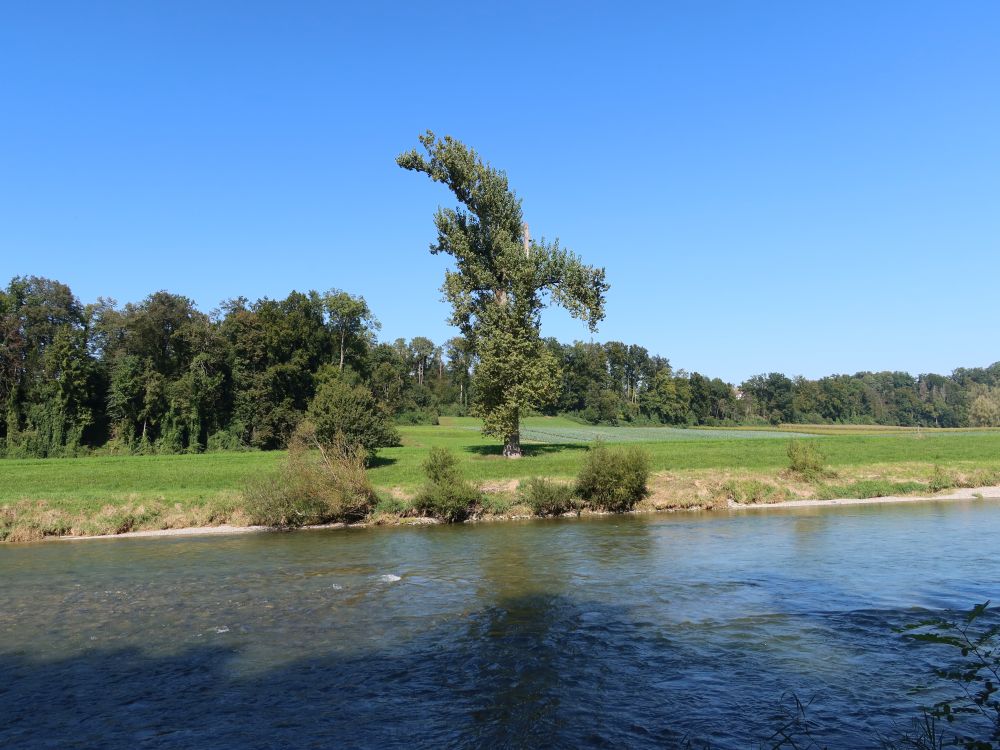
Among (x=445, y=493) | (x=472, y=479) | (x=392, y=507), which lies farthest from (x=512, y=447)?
(x=392, y=507)

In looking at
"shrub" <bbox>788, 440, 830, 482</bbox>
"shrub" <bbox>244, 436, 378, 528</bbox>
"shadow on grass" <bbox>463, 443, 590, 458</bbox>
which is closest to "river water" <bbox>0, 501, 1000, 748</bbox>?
"shrub" <bbox>244, 436, 378, 528</bbox>

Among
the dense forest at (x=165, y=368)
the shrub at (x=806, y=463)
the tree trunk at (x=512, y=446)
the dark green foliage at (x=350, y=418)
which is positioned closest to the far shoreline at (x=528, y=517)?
the shrub at (x=806, y=463)

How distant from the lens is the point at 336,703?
11.2 m

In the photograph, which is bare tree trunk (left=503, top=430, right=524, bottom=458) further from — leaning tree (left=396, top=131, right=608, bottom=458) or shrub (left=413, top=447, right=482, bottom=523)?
shrub (left=413, top=447, right=482, bottom=523)

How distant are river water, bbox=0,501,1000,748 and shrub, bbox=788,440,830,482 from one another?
12.2 m

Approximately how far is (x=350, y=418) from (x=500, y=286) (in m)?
13.9

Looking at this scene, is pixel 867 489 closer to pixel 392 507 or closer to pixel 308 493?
pixel 392 507

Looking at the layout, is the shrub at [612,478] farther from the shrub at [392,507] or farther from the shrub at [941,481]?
the shrub at [941,481]

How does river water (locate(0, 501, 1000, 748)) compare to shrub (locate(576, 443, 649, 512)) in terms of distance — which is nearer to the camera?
river water (locate(0, 501, 1000, 748))

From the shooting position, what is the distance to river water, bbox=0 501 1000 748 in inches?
398

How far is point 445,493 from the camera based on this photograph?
32.5 metres

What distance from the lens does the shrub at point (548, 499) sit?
1319 inches

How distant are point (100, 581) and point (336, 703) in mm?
13987

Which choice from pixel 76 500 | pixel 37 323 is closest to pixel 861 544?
pixel 76 500
